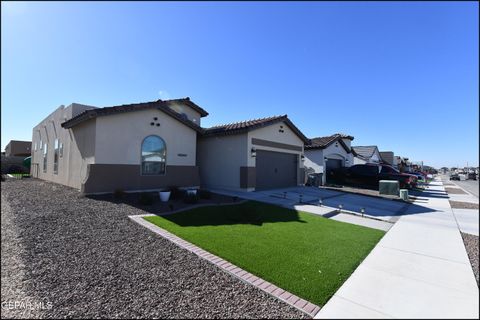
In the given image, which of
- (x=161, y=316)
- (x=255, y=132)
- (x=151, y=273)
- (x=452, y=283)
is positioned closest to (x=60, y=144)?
(x=255, y=132)

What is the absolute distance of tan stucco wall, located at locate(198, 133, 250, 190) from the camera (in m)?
14.3

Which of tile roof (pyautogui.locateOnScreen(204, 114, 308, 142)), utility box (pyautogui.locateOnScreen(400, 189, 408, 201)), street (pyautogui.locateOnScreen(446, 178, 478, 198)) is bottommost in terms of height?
utility box (pyautogui.locateOnScreen(400, 189, 408, 201))

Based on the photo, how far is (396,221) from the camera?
8391mm

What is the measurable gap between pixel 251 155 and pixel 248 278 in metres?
10.5

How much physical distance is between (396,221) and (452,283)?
524cm

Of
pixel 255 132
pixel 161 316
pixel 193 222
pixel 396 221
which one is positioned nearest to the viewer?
pixel 161 316

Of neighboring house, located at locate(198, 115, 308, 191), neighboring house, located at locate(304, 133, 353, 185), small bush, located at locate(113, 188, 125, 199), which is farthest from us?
neighboring house, located at locate(304, 133, 353, 185)

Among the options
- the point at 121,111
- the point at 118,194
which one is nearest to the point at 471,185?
the point at 118,194

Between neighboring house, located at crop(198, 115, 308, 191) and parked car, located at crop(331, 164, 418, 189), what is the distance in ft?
19.1

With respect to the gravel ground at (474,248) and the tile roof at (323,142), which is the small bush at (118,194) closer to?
the gravel ground at (474,248)

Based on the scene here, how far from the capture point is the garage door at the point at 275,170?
15.2 meters

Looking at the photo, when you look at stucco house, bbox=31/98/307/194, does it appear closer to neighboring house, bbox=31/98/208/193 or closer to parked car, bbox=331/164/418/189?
neighboring house, bbox=31/98/208/193

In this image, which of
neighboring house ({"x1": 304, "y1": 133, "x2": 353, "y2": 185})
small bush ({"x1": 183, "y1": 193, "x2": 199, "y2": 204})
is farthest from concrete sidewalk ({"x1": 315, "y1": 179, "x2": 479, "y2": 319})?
neighboring house ({"x1": 304, "y1": 133, "x2": 353, "y2": 185})

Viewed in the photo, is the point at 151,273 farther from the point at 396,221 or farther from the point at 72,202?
the point at 396,221
